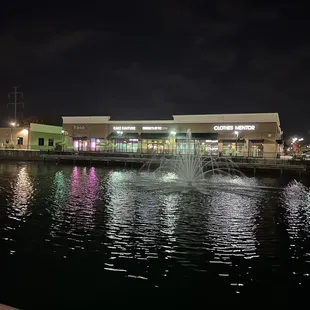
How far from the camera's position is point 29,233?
12414 millimetres

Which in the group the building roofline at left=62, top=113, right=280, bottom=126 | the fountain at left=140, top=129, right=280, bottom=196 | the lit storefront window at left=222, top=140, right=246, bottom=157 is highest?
the building roofline at left=62, top=113, right=280, bottom=126

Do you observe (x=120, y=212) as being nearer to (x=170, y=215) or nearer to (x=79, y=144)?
(x=170, y=215)

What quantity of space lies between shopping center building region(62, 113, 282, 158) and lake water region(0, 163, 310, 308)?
133 ft

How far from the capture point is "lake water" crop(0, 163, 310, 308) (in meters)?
7.94

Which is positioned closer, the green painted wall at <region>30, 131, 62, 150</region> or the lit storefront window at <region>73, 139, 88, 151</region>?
the lit storefront window at <region>73, 139, 88, 151</region>

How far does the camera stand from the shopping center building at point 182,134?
5931 centimetres

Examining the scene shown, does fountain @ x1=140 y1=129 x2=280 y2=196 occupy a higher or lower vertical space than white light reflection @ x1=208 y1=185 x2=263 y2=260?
higher

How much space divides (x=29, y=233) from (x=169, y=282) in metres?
6.28

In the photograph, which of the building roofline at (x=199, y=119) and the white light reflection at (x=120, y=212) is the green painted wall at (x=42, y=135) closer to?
the building roofline at (x=199, y=119)

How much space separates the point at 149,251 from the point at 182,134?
53.3m

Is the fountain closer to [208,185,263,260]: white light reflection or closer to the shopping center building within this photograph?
the shopping center building

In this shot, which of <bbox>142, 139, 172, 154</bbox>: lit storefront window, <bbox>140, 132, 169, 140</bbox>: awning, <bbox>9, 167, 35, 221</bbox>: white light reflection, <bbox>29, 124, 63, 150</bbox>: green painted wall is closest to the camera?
<bbox>9, 167, 35, 221</bbox>: white light reflection

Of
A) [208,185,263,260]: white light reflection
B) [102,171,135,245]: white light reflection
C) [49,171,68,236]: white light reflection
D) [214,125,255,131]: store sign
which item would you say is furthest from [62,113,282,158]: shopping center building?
[49,171,68,236]: white light reflection

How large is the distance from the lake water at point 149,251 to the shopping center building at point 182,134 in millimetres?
40594
